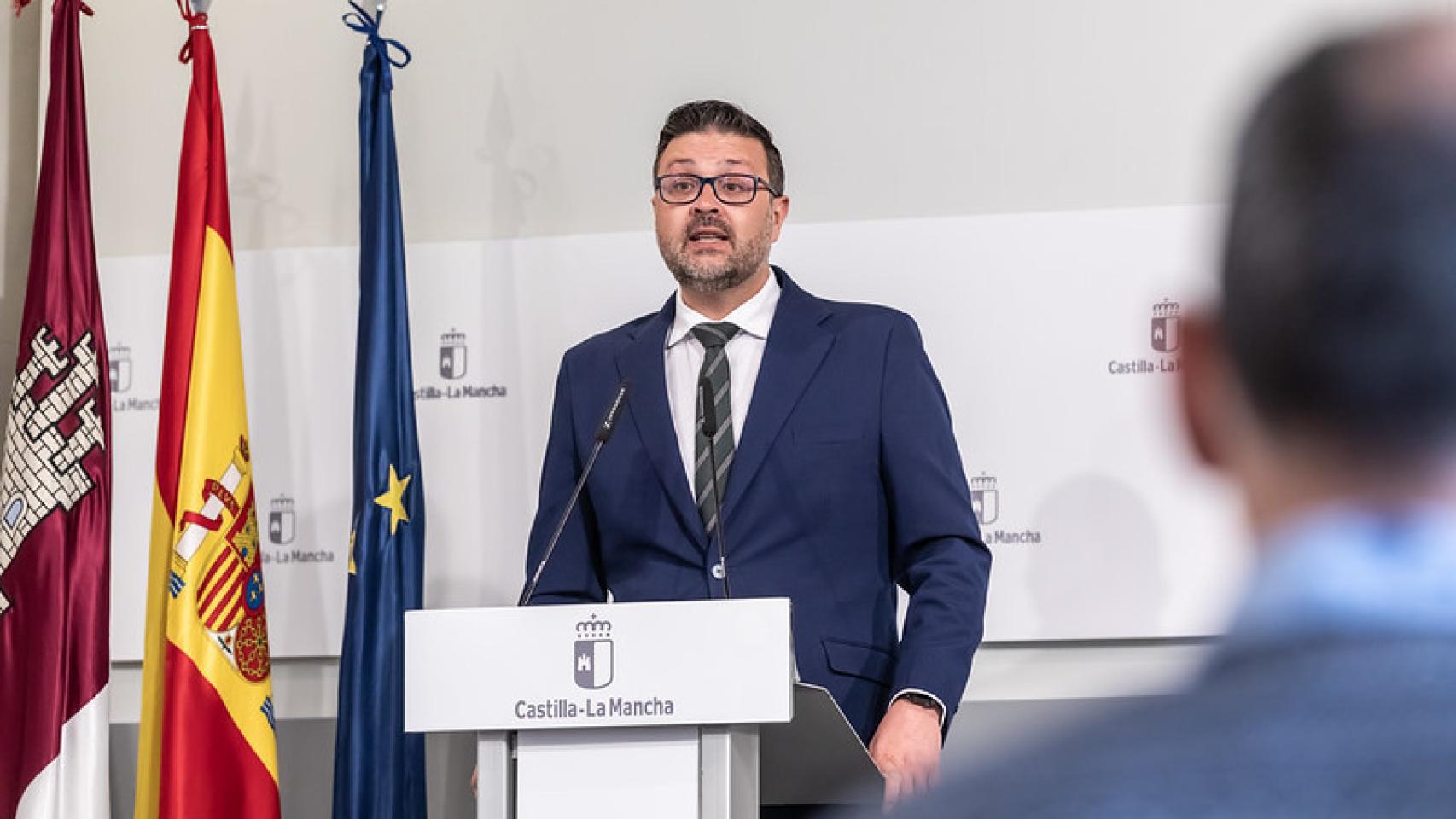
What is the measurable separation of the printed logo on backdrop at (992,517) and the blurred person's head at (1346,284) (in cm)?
378

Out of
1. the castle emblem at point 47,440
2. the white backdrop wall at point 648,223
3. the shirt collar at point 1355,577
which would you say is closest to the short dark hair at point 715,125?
the white backdrop wall at point 648,223

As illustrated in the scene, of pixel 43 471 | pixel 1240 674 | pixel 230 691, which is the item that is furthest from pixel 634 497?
pixel 1240 674

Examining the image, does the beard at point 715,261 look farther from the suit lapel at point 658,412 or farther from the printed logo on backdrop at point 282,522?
the printed logo on backdrop at point 282,522

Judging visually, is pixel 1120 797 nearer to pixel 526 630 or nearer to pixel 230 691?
pixel 526 630

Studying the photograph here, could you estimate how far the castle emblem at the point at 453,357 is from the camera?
4711 millimetres

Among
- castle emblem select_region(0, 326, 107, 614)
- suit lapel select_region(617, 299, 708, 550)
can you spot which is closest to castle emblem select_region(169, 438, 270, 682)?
castle emblem select_region(0, 326, 107, 614)

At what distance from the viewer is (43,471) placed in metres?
4.43

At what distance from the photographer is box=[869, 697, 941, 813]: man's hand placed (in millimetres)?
2957

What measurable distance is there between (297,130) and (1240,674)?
4727 mm

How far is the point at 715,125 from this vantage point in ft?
12.4

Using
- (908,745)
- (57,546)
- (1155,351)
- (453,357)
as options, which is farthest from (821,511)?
(57,546)

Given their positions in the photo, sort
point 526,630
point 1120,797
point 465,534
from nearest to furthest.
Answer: point 1120,797
point 526,630
point 465,534

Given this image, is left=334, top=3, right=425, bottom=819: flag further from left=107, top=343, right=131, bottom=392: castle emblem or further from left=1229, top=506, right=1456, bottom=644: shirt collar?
left=1229, top=506, right=1456, bottom=644: shirt collar

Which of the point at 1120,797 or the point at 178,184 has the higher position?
the point at 178,184
